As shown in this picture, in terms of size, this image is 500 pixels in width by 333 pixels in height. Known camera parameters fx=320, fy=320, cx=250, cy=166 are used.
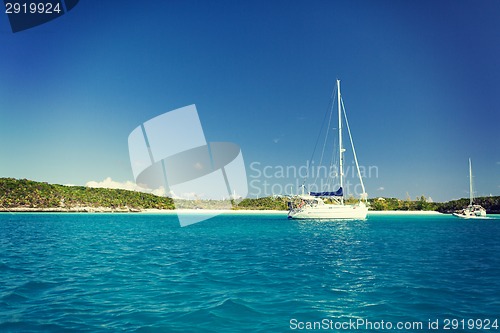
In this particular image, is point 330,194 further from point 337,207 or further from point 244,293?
point 244,293

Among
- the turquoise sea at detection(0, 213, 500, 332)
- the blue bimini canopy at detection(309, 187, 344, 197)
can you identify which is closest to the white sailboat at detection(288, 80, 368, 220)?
the blue bimini canopy at detection(309, 187, 344, 197)

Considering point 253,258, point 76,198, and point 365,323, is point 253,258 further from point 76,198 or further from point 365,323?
point 76,198

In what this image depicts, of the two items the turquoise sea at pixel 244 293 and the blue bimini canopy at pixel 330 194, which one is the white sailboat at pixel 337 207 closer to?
the blue bimini canopy at pixel 330 194

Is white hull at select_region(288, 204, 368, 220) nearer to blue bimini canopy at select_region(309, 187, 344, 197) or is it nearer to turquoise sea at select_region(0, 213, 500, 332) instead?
blue bimini canopy at select_region(309, 187, 344, 197)

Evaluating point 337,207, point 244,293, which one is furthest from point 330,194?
point 244,293

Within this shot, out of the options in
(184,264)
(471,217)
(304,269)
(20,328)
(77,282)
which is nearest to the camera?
(20,328)

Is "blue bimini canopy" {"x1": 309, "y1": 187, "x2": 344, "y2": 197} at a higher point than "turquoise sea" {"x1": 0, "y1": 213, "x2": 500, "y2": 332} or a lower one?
higher

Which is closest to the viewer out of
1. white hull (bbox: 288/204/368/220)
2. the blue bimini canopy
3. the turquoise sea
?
the turquoise sea

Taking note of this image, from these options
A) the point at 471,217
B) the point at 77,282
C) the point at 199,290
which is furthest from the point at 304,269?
the point at 471,217

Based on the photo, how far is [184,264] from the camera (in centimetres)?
2034

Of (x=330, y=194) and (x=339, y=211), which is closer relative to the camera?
(x=339, y=211)

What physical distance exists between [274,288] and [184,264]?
817 centimetres

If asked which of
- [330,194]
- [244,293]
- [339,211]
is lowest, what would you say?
[244,293]

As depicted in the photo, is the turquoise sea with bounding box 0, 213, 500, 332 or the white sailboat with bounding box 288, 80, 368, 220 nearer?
the turquoise sea with bounding box 0, 213, 500, 332
